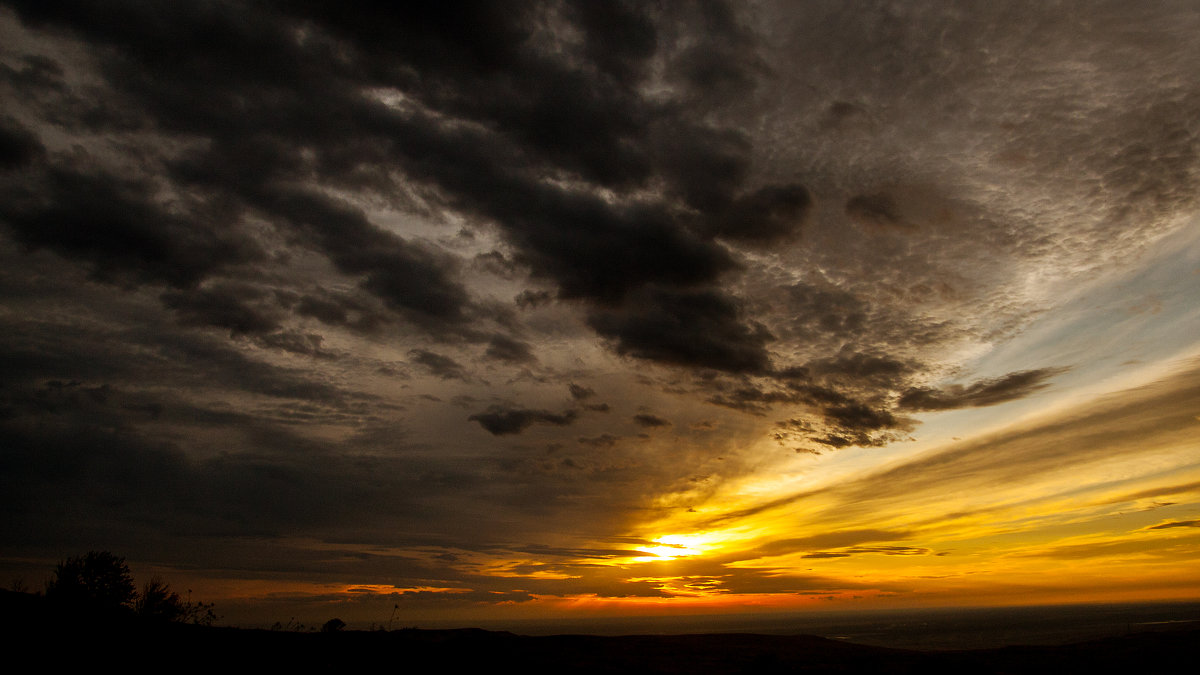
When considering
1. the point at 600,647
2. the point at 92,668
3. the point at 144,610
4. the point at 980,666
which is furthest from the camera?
the point at 144,610

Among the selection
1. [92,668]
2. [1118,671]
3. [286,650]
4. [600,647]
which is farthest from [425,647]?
[1118,671]

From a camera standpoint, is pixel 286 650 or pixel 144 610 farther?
pixel 144 610

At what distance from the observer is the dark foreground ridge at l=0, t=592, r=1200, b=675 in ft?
50.2

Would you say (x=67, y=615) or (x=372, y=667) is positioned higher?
(x=67, y=615)

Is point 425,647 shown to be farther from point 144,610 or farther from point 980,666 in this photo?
point 144,610

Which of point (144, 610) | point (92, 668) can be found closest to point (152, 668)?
point (92, 668)

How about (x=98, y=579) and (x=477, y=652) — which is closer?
(x=477, y=652)

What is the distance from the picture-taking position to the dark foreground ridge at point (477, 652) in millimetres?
15297

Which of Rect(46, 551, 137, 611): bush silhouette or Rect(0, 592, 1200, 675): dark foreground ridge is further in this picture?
Rect(46, 551, 137, 611): bush silhouette

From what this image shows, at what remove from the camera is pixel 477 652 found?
57.4 ft

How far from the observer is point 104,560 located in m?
33.2

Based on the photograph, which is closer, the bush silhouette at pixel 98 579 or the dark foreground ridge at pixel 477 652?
the dark foreground ridge at pixel 477 652

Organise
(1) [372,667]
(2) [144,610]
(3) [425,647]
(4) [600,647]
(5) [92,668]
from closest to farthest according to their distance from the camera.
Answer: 1. (5) [92,668]
2. (1) [372,667]
3. (3) [425,647]
4. (4) [600,647]
5. (2) [144,610]

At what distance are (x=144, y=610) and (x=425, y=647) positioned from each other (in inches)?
1016
